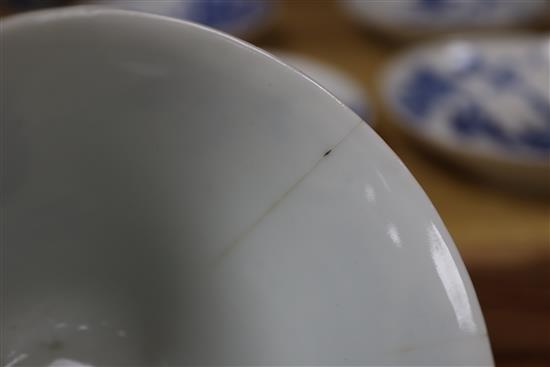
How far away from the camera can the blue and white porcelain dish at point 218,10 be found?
2.32 ft

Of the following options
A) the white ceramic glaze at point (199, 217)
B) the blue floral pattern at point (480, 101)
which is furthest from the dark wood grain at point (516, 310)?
the white ceramic glaze at point (199, 217)

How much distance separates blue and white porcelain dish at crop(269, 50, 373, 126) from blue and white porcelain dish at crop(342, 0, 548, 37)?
0.09 metres

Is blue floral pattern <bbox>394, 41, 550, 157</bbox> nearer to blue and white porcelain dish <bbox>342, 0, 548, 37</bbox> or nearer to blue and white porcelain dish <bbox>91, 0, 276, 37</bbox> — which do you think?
blue and white porcelain dish <bbox>342, 0, 548, 37</bbox>

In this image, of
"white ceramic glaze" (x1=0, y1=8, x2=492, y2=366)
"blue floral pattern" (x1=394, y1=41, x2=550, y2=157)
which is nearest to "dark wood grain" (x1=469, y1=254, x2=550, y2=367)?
"blue floral pattern" (x1=394, y1=41, x2=550, y2=157)

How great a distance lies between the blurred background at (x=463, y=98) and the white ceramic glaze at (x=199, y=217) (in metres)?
0.31

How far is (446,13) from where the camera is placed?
77 cm

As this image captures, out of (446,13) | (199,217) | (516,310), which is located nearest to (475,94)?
(446,13)

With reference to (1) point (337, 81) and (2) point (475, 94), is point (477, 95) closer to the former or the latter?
(2) point (475, 94)

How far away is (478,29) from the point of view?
77 centimetres

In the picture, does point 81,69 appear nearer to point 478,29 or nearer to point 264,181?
point 264,181

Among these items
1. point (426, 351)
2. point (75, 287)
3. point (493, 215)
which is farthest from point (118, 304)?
point (493, 215)

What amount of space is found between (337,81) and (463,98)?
0.14 meters

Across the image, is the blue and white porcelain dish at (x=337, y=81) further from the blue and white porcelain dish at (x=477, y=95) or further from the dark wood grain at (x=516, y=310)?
the dark wood grain at (x=516, y=310)

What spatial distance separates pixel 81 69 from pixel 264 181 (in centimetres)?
7
